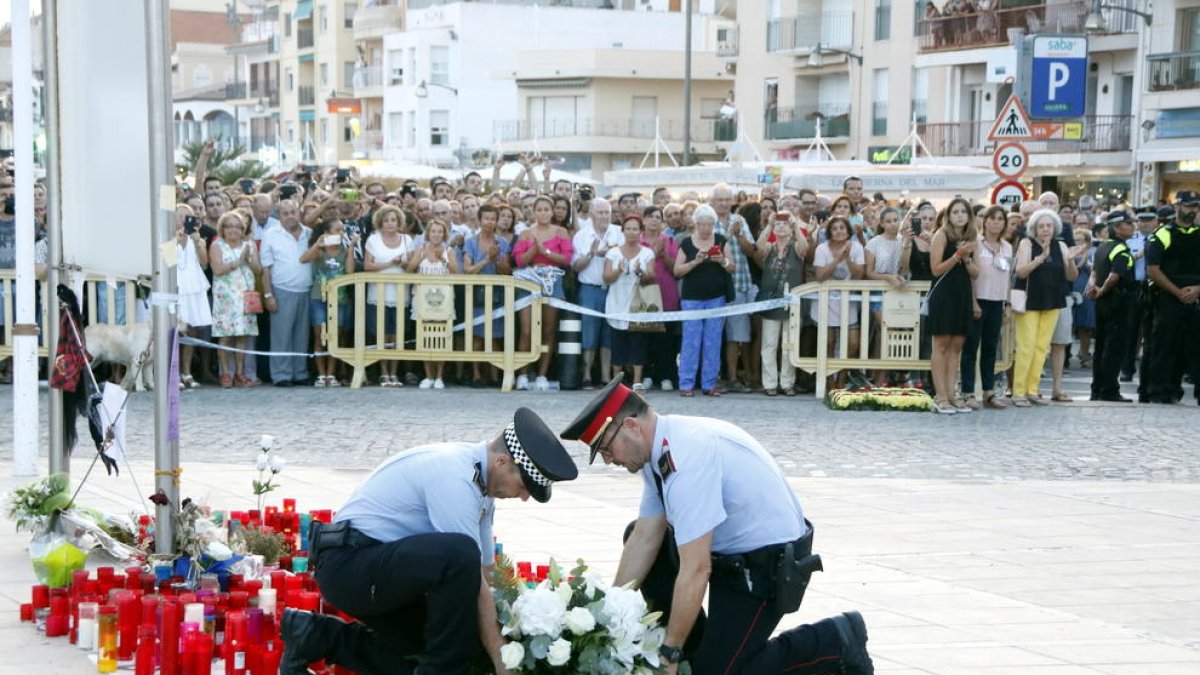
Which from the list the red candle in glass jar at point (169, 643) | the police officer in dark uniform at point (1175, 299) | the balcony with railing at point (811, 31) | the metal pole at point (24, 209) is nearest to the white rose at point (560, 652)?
the red candle in glass jar at point (169, 643)

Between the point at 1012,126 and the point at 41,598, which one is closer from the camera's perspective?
the point at 41,598

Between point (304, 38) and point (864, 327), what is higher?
point (304, 38)

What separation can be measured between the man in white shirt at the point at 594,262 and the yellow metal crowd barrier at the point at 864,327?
1930 mm

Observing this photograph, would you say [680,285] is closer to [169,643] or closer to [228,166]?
[169,643]

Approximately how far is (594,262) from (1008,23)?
1260 inches

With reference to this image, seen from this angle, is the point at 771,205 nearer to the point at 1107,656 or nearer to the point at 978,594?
the point at 978,594

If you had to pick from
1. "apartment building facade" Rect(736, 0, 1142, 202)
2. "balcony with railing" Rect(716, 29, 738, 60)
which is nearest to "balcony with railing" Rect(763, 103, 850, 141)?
"apartment building facade" Rect(736, 0, 1142, 202)

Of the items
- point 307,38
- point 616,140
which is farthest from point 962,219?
point 307,38

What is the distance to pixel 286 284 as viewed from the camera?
55.0 ft

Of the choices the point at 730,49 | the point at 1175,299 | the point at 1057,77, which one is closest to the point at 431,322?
the point at 1175,299

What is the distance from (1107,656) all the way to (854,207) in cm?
1174

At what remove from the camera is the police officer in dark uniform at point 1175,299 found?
16719mm

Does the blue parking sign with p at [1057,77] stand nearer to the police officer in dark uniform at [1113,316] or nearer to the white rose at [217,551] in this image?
the police officer in dark uniform at [1113,316]

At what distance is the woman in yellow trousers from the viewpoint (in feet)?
52.6
